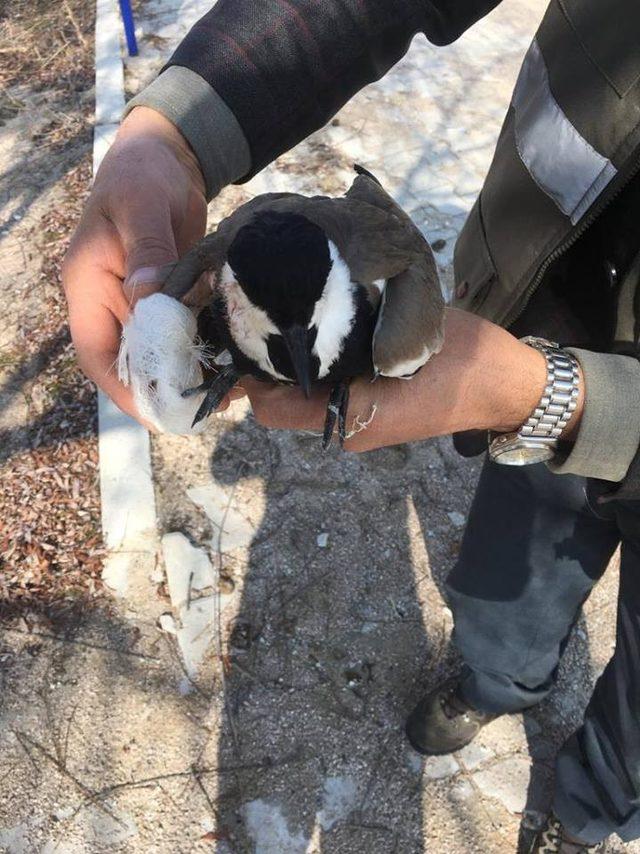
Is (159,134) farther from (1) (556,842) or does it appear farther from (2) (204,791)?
(1) (556,842)

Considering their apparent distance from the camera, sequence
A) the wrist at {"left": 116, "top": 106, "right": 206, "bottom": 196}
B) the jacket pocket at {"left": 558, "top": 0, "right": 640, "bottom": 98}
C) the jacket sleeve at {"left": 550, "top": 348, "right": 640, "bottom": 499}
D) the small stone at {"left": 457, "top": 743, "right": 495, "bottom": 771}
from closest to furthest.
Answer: the jacket pocket at {"left": 558, "top": 0, "right": 640, "bottom": 98}
the jacket sleeve at {"left": 550, "top": 348, "right": 640, "bottom": 499}
the wrist at {"left": 116, "top": 106, "right": 206, "bottom": 196}
the small stone at {"left": 457, "top": 743, "right": 495, "bottom": 771}

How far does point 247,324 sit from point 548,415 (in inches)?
32.0

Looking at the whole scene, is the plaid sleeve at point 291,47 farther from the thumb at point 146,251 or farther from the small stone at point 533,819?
the small stone at point 533,819

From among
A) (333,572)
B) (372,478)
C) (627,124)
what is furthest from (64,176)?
(627,124)

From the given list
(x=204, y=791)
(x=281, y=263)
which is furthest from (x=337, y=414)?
(x=204, y=791)

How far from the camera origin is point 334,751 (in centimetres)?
284

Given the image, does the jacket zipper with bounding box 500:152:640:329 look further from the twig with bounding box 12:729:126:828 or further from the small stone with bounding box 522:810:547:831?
the twig with bounding box 12:729:126:828

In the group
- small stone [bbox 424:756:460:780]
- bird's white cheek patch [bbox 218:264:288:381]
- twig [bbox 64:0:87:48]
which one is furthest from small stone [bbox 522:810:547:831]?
twig [bbox 64:0:87:48]

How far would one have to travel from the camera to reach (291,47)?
6.98 feet

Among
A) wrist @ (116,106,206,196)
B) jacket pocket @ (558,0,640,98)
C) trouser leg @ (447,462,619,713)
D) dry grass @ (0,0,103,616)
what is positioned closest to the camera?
jacket pocket @ (558,0,640,98)

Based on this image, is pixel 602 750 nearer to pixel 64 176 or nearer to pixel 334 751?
pixel 334 751

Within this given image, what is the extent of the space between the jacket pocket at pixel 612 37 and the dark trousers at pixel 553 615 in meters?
1.12

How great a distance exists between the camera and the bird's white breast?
193 centimetres

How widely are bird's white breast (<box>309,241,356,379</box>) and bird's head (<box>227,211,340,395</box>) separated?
0.03 m
